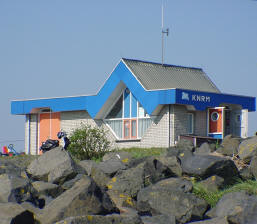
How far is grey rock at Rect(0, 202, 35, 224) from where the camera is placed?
1051 cm

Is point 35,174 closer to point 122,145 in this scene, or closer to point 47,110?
point 122,145

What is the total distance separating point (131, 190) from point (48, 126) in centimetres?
1841

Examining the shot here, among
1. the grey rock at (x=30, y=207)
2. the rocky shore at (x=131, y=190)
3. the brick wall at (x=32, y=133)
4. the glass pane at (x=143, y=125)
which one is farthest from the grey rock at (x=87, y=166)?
the brick wall at (x=32, y=133)

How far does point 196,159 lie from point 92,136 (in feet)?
28.1

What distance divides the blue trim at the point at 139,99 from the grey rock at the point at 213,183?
1118cm

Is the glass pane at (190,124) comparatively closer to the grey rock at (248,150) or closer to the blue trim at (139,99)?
the blue trim at (139,99)

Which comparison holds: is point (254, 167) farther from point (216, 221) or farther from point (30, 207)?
point (30, 207)

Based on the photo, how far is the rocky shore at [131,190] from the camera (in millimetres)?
10836

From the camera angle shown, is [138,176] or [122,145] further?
[122,145]

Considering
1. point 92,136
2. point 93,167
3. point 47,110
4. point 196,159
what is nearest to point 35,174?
point 93,167

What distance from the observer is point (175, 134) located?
25.4 meters

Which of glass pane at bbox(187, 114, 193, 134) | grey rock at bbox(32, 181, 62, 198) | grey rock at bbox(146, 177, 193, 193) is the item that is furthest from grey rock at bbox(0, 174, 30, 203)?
glass pane at bbox(187, 114, 193, 134)

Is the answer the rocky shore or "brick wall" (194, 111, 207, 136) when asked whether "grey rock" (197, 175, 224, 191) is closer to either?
the rocky shore

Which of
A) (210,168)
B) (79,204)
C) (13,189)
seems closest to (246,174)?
(210,168)
